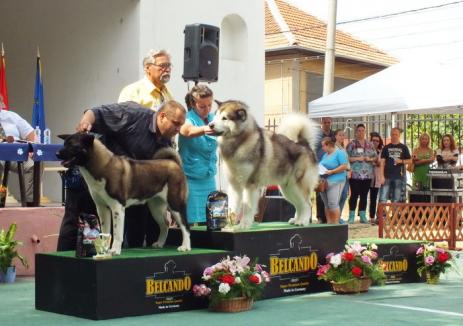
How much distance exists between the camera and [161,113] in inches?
236

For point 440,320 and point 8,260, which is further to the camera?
point 8,260

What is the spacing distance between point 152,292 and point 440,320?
6.79 ft

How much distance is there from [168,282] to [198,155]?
1220mm

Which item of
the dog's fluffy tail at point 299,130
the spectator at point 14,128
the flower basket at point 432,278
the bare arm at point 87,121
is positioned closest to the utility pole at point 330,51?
the spectator at point 14,128

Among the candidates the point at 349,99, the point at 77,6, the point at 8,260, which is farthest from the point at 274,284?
the point at 77,6

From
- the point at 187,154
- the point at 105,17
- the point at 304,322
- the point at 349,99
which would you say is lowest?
the point at 304,322

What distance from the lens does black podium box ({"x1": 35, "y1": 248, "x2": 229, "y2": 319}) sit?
5.60 meters

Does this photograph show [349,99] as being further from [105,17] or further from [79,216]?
[79,216]

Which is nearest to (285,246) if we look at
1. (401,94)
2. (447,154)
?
(401,94)

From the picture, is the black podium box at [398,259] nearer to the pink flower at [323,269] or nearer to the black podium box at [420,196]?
the pink flower at [323,269]

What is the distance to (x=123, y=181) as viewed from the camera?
18.9ft

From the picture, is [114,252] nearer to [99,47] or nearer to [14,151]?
[14,151]

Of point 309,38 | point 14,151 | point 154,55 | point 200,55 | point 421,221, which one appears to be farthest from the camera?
point 309,38

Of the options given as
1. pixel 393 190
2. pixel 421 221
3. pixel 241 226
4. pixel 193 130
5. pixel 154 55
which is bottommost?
pixel 421 221
